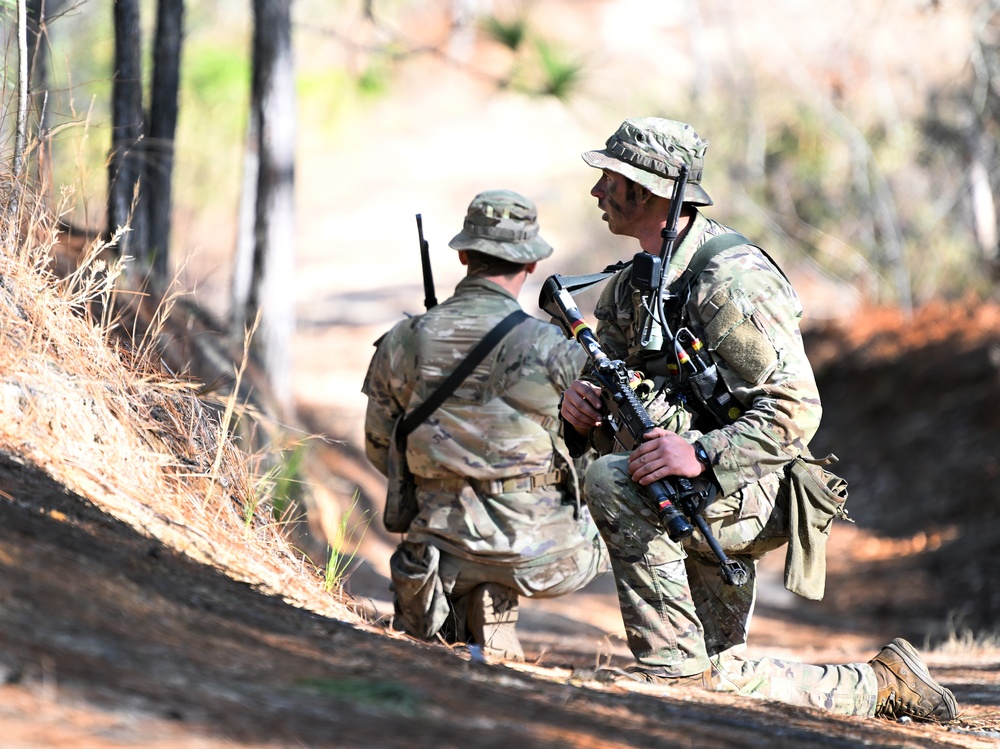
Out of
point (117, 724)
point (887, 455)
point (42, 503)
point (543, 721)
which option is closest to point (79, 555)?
point (42, 503)

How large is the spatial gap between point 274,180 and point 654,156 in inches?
224

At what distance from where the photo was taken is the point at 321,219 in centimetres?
2941

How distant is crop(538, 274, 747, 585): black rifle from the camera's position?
351 cm

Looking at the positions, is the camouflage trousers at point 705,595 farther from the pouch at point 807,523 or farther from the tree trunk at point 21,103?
the tree trunk at point 21,103

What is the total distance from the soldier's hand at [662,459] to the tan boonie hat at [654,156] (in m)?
0.81

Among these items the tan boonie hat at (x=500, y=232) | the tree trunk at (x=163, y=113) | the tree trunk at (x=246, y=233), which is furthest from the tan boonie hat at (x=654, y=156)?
the tree trunk at (x=246, y=233)

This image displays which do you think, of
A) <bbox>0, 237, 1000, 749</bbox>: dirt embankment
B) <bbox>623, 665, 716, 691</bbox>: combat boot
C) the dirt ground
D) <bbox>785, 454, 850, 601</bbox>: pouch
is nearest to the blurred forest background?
<bbox>0, 237, 1000, 749</bbox>: dirt embankment

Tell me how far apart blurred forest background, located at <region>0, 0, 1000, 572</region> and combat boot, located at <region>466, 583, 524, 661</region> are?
1628 mm

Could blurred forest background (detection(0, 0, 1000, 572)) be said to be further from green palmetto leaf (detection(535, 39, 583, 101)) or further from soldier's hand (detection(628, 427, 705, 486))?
soldier's hand (detection(628, 427, 705, 486))

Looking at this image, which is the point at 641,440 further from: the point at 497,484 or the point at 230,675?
the point at 230,675

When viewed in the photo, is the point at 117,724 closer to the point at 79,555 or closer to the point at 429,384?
the point at 79,555

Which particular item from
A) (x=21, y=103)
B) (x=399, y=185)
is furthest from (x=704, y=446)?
(x=399, y=185)

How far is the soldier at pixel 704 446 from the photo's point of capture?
360cm

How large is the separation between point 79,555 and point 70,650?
576 millimetres
